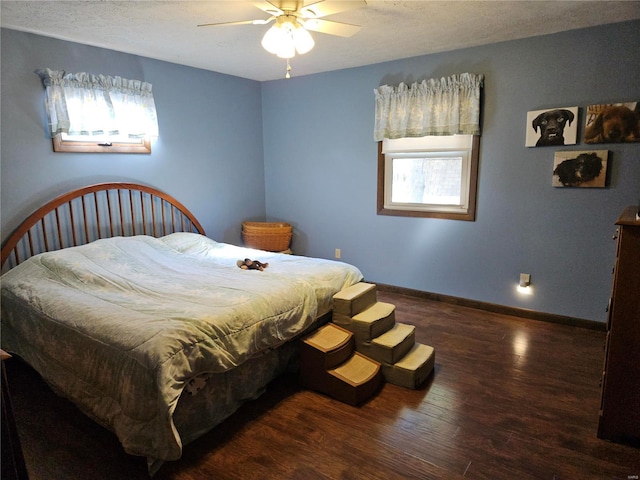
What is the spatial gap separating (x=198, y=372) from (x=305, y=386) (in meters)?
0.85

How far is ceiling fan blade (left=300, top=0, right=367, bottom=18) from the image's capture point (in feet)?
6.75

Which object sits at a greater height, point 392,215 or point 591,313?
point 392,215

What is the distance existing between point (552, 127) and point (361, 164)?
1.80 meters

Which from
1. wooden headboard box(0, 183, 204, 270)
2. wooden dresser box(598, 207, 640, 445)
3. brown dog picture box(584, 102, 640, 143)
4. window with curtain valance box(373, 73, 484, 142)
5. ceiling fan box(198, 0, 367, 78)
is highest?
ceiling fan box(198, 0, 367, 78)

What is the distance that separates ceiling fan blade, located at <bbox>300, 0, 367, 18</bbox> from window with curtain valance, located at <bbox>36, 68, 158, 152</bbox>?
193 cm

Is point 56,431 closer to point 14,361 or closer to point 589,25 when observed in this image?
point 14,361

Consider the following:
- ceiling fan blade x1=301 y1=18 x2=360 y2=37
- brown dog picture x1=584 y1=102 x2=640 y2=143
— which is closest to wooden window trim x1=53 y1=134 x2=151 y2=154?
ceiling fan blade x1=301 y1=18 x2=360 y2=37

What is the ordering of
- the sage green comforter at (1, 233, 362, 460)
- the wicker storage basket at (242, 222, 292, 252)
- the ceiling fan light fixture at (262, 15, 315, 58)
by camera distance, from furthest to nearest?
1. the wicker storage basket at (242, 222, 292, 252)
2. the ceiling fan light fixture at (262, 15, 315, 58)
3. the sage green comforter at (1, 233, 362, 460)

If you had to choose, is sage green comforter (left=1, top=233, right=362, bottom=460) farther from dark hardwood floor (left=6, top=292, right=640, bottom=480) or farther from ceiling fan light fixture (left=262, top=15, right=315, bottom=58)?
ceiling fan light fixture (left=262, top=15, right=315, bottom=58)

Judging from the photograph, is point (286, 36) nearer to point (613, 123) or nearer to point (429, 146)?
point (429, 146)

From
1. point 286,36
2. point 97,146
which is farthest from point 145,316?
point 97,146

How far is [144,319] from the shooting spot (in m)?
1.92

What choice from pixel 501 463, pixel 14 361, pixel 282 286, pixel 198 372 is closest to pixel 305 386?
pixel 282 286

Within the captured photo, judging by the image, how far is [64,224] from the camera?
3.12m
